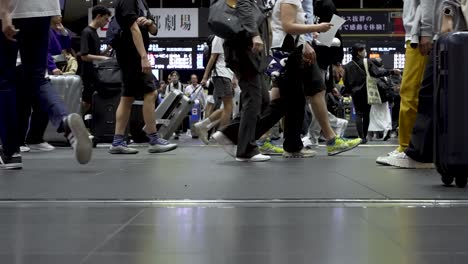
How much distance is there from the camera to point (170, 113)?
931 cm

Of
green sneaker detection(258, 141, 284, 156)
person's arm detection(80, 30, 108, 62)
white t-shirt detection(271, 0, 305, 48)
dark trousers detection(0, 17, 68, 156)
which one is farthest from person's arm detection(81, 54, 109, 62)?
dark trousers detection(0, 17, 68, 156)

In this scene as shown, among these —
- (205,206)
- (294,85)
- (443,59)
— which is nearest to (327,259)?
(205,206)

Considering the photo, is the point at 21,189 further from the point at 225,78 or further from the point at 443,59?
the point at 225,78

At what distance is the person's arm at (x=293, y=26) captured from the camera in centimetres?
553

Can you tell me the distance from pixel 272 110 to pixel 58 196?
9.65 feet

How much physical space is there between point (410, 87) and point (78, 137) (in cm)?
229

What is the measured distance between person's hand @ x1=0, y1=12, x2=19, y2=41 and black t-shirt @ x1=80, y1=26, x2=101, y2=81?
3988 millimetres

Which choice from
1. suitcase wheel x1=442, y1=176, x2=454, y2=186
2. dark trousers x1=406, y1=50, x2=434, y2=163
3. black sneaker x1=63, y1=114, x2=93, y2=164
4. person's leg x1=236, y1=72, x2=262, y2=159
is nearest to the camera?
suitcase wheel x1=442, y1=176, x2=454, y2=186

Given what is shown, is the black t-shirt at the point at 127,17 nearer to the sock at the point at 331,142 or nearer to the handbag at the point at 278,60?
the handbag at the point at 278,60

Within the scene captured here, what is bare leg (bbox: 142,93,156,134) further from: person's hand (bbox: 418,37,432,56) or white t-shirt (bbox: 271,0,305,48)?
person's hand (bbox: 418,37,432,56)

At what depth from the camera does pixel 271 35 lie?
19.5 feet

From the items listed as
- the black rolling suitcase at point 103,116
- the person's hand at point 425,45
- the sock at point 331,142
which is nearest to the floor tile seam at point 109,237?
the person's hand at point 425,45

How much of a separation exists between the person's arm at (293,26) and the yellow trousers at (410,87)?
0.91 m

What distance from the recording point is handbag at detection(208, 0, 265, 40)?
17.0 ft
